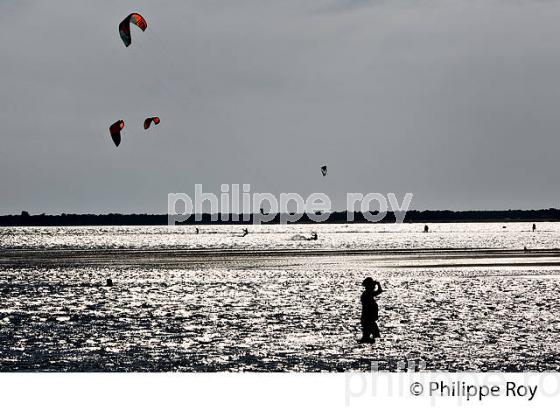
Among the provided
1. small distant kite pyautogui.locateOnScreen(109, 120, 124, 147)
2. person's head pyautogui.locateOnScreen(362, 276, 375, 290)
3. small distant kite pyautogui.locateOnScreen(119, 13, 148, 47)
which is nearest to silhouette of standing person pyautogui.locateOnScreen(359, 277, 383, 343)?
person's head pyautogui.locateOnScreen(362, 276, 375, 290)

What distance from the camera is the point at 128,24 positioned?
34.5 m

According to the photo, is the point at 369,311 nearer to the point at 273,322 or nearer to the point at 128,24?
A: the point at 273,322

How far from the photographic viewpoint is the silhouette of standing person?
21.0 meters

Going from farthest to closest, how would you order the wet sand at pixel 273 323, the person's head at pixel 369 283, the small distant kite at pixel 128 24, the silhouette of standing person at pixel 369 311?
1. the small distant kite at pixel 128 24
2. the silhouette of standing person at pixel 369 311
3. the person's head at pixel 369 283
4. the wet sand at pixel 273 323

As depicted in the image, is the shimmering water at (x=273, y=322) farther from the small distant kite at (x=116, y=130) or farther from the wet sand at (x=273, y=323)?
the small distant kite at (x=116, y=130)

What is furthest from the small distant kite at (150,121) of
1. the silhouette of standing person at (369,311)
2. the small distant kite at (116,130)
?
the silhouette of standing person at (369,311)

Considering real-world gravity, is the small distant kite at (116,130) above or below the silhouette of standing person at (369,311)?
above

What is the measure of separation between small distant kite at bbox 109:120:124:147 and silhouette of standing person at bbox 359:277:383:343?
17037 millimetres

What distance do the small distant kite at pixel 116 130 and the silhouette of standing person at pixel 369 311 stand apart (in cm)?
1704

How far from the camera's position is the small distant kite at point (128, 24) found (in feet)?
111

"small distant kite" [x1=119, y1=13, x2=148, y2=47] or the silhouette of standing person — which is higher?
"small distant kite" [x1=119, y1=13, x2=148, y2=47]

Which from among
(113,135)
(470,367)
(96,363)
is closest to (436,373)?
(470,367)

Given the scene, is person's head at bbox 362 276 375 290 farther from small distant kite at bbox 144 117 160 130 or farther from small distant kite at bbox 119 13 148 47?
small distant kite at bbox 144 117 160 130

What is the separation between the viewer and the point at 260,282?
4828cm
